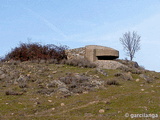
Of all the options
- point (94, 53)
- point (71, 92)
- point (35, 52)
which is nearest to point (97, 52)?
point (94, 53)

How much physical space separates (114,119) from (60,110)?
10.6 ft

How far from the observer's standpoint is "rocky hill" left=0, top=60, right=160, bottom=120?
1002cm

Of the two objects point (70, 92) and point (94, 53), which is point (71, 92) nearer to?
point (70, 92)

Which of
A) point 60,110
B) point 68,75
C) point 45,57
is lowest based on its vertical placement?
point 60,110

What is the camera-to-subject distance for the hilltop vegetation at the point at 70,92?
10000 mm

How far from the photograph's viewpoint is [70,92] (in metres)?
14.5

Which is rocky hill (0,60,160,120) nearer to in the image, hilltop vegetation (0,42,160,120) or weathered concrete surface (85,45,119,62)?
hilltop vegetation (0,42,160,120)

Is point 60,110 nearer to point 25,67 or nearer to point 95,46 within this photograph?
point 25,67

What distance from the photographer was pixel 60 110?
10891mm

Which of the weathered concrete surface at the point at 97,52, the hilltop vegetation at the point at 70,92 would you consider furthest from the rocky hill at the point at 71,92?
the weathered concrete surface at the point at 97,52

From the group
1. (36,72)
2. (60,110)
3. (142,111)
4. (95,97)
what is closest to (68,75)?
(36,72)

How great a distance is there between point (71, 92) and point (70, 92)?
5cm

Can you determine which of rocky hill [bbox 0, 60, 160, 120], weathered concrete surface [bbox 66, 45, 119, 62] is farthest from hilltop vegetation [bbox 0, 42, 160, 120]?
weathered concrete surface [bbox 66, 45, 119, 62]

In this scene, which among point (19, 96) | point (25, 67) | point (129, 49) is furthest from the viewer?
point (129, 49)
